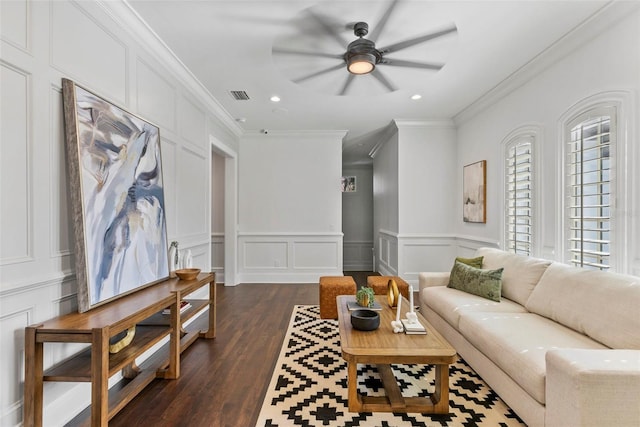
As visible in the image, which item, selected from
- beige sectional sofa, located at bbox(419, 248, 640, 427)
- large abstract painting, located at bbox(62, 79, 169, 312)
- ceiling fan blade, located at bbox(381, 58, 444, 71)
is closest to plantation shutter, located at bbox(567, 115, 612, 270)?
beige sectional sofa, located at bbox(419, 248, 640, 427)

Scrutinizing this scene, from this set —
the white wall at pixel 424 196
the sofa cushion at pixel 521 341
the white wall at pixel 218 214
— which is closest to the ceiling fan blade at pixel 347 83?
the white wall at pixel 424 196

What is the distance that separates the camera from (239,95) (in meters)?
4.12

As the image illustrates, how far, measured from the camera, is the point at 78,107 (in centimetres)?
196

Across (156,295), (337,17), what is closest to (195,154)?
(156,295)

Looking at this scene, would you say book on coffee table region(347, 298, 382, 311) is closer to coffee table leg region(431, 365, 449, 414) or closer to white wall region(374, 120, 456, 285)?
coffee table leg region(431, 365, 449, 414)

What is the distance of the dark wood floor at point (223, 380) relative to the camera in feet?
6.64

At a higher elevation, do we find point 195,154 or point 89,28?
point 89,28

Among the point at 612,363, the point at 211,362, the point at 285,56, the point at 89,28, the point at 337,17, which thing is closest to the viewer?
the point at 612,363

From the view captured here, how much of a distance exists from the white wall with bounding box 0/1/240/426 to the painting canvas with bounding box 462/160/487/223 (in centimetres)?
441

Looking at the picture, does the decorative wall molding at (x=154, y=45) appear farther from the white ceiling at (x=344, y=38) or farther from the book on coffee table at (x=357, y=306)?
the book on coffee table at (x=357, y=306)

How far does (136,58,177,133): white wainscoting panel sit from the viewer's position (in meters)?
2.77

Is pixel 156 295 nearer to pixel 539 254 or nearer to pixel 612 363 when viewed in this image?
pixel 612 363

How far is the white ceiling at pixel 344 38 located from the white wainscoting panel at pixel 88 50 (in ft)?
1.21

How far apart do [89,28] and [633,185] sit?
4126 mm
